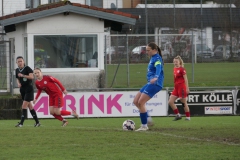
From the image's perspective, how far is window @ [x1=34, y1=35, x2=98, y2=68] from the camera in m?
25.8

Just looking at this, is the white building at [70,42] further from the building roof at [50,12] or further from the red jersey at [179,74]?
the red jersey at [179,74]

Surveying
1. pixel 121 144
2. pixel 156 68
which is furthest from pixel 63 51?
pixel 121 144

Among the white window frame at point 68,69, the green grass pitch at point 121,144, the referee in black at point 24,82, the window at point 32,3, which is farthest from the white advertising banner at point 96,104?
the window at point 32,3

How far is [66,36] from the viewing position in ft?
84.8

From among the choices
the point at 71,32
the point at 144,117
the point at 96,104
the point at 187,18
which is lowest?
the point at 96,104

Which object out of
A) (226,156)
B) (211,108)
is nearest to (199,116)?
(211,108)

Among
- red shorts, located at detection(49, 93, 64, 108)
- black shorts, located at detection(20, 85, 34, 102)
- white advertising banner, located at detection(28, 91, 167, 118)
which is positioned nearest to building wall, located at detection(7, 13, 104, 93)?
white advertising banner, located at detection(28, 91, 167, 118)

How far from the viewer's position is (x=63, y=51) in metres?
25.8

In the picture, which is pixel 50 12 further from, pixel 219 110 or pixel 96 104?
pixel 219 110

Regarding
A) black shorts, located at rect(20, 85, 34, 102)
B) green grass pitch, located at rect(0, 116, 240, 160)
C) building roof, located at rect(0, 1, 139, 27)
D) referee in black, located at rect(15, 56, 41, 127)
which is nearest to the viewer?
green grass pitch, located at rect(0, 116, 240, 160)

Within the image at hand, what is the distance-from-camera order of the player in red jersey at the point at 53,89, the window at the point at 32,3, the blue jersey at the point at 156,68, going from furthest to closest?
the window at the point at 32,3
the player in red jersey at the point at 53,89
the blue jersey at the point at 156,68

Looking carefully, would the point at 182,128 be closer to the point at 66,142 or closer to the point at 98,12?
the point at 66,142

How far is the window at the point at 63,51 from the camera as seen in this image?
2575 cm

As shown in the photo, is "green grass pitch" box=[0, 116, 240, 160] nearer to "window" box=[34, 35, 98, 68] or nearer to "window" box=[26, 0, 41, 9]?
"window" box=[34, 35, 98, 68]
